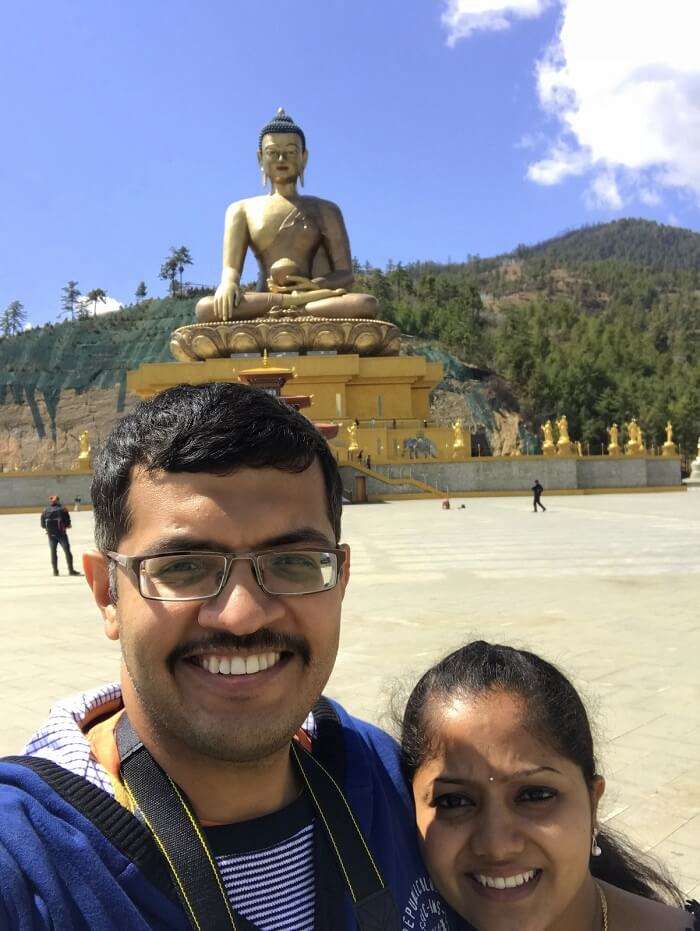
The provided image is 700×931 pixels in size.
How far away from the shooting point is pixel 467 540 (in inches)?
501

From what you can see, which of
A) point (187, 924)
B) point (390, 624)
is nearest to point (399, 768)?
point (187, 924)

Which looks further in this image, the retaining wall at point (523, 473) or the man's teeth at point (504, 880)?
the retaining wall at point (523, 473)

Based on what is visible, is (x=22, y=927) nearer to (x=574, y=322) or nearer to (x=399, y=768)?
(x=399, y=768)

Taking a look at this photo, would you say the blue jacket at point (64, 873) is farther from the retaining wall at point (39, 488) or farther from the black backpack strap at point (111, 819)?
the retaining wall at point (39, 488)

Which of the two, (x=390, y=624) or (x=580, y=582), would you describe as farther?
(x=580, y=582)

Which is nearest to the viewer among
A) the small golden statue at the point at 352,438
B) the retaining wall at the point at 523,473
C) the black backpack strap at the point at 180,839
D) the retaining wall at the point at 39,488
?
the black backpack strap at the point at 180,839

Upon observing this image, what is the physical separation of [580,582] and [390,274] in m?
65.4

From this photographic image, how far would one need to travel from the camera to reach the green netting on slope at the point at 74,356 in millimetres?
47781

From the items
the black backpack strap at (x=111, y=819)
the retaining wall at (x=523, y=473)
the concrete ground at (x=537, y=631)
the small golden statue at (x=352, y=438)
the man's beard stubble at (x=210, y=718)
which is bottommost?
the concrete ground at (x=537, y=631)

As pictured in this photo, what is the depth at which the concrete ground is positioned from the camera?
3.65 m

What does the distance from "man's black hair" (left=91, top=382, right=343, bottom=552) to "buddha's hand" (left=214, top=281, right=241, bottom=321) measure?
27.5 metres

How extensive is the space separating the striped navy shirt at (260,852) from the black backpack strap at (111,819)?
0.06 meters

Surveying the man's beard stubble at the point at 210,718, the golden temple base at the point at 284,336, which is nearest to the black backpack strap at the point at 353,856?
the man's beard stubble at the point at 210,718

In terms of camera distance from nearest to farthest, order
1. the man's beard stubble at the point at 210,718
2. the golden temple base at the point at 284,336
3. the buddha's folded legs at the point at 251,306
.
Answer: the man's beard stubble at the point at 210,718 < the golden temple base at the point at 284,336 < the buddha's folded legs at the point at 251,306
